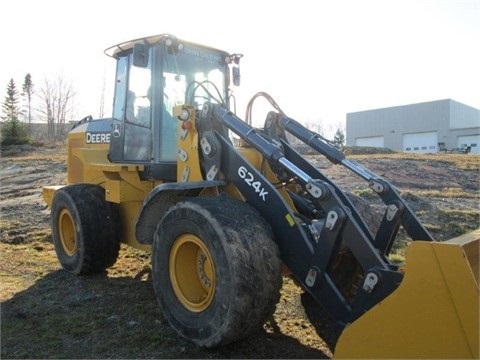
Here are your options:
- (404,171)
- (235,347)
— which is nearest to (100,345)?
(235,347)

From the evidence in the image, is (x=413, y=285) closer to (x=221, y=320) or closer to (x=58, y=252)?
(x=221, y=320)

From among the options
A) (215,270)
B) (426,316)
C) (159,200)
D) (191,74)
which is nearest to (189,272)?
(215,270)

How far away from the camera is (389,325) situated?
3117 millimetres

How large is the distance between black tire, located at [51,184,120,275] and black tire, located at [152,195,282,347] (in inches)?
75.9

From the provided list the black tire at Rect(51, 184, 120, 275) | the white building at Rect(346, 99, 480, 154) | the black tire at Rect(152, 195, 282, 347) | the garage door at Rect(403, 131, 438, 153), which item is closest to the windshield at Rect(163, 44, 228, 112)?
the black tire at Rect(51, 184, 120, 275)

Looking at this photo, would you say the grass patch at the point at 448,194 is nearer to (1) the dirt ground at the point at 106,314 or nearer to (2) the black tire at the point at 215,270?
(1) the dirt ground at the point at 106,314

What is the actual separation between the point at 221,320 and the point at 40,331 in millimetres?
1921

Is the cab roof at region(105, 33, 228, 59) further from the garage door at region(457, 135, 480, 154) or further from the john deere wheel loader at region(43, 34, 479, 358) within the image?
the garage door at region(457, 135, 480, 154)

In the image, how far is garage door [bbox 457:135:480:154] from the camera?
4899 cm

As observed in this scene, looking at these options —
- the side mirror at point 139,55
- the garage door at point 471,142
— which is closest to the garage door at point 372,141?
the garage door at point 471,142

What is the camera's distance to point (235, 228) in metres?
3.77

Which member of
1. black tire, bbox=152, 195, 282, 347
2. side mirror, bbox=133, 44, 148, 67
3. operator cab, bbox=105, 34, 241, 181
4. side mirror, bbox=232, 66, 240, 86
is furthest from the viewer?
side mirror, bbox=232, 66, 240, 86

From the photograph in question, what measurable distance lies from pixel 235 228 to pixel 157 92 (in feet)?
8.20

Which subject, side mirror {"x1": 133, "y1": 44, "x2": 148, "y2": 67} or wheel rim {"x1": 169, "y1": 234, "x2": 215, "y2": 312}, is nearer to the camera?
wheel rim {"x1": 169, "y1": 234, "x2": 215, "y2": 312}
